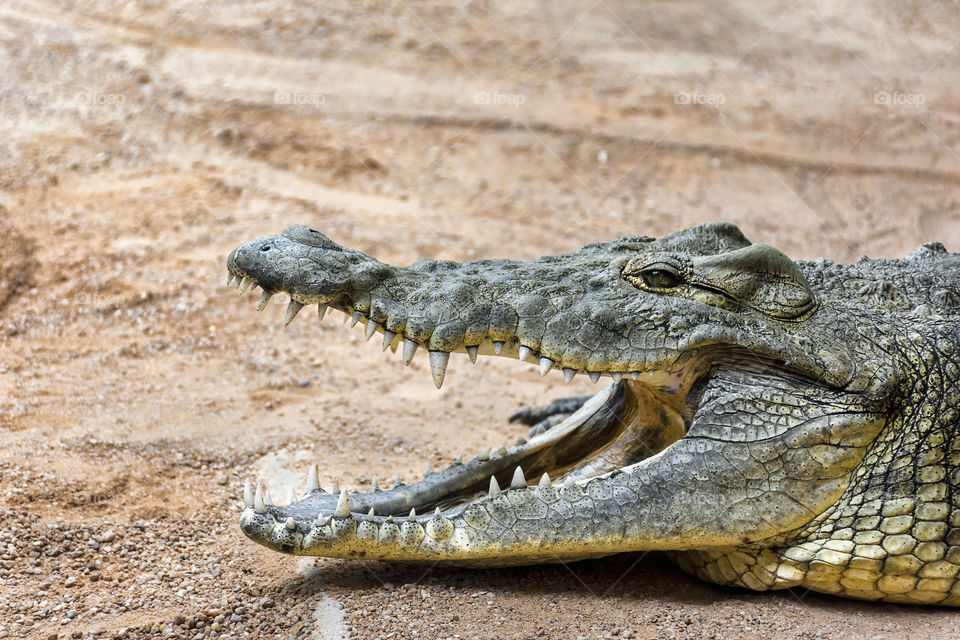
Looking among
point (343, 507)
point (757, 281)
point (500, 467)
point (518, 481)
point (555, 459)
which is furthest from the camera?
point (555, 459)

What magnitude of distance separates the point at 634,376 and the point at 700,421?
30cm

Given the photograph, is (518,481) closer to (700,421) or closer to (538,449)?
(538,449)

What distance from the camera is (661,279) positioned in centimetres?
358

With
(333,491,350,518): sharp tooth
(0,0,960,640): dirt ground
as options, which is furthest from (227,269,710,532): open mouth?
(0,0,960,640): dirt ground

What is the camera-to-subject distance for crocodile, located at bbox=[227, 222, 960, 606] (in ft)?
10.7

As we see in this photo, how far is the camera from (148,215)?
7801mm

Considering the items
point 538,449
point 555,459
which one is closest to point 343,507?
point 538,449

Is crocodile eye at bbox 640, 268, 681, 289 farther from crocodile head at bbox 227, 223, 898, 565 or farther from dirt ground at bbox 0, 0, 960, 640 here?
dirt ground at bbox 0, 0, 960, 640

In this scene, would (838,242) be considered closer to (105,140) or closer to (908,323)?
(908,323)

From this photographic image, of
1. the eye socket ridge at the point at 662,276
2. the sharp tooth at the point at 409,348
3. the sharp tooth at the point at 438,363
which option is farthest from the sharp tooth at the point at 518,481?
the eye socket ridge at the point at 662,276

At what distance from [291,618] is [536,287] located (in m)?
1.53

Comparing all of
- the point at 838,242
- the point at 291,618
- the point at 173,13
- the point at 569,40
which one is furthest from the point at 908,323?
the point at 173,13

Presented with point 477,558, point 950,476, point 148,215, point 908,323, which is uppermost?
point 908,323

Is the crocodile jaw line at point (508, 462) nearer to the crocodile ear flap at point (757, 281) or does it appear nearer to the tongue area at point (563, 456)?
the tongue area at point (563, 456)
